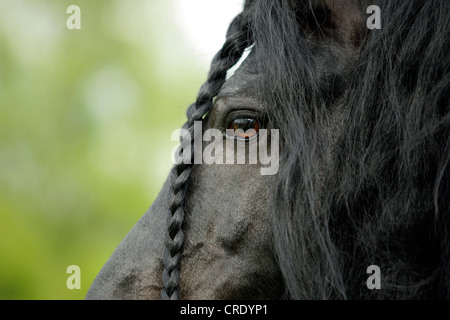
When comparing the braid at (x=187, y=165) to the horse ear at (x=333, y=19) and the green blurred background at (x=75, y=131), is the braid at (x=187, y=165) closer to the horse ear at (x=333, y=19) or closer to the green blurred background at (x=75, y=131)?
the horse ear at (x=333, y=19)

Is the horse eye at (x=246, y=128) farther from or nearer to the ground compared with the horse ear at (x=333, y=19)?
nearer to the ground

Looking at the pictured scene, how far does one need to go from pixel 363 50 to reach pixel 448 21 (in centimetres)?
30

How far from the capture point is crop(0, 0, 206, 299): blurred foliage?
935 centimetres

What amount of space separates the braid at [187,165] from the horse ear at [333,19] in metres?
0.26

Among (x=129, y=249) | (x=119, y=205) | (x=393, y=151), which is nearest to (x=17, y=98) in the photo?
(x=119, y=205)

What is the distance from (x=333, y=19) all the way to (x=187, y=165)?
0.82 m

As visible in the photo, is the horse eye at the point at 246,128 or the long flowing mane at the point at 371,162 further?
the horse eye at the point at 246,128

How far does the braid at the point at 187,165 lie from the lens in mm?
1881

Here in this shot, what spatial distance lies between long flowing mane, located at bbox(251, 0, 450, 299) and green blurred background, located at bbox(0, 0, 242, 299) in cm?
736

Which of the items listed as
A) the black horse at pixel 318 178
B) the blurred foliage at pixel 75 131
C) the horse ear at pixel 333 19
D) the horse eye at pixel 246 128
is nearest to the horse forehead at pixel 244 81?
the black horse at pixel 318 178

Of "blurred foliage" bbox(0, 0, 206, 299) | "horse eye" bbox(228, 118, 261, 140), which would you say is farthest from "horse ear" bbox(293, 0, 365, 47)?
"blurred foliage" bbox(0, 0, 206, 299)

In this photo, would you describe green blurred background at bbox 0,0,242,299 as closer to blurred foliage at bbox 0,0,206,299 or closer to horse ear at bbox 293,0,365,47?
blurred foliage at bbox 0,0,206,299

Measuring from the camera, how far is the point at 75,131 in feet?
33.2

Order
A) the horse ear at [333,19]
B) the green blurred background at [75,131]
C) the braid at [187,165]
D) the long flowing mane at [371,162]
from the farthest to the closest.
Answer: the green blurred background at [75,131], the horse ear at [333,19], the braid at [187,165], the long flowing mane at [371,162]
